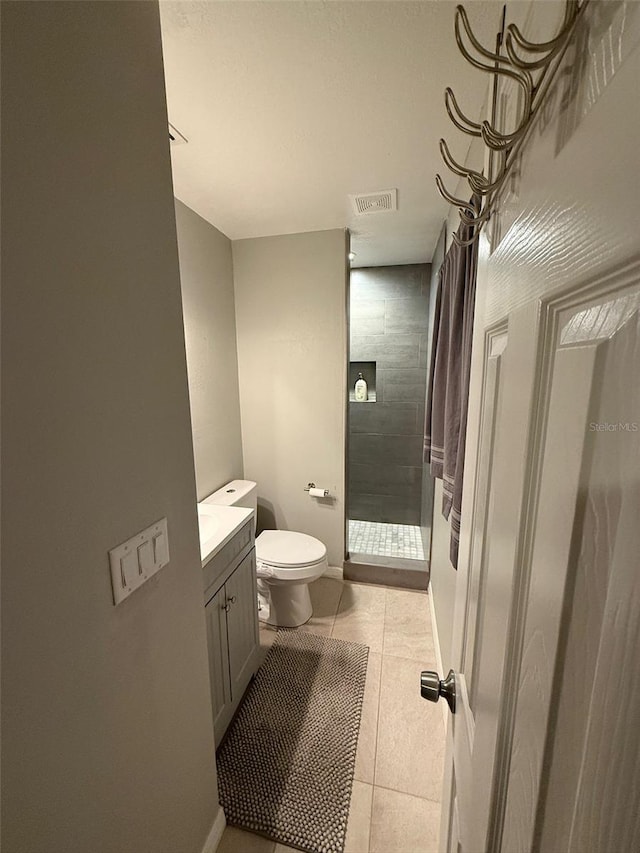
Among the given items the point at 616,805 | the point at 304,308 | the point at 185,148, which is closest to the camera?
the point at 616,805

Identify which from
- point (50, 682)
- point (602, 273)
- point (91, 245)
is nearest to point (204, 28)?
point (91, 245)

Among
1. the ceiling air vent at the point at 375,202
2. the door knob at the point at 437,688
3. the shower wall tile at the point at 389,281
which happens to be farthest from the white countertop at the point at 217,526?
the shower wall tile at the point at 389,281

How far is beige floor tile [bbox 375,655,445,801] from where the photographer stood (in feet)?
4.04

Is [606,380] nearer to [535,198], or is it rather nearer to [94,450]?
[535,198]

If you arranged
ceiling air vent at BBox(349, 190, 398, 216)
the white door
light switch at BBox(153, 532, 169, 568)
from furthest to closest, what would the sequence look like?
ceiling air vent at BBox(349, 190, 398, 216) → light switch at BBox(153, 532, 169, 568) → the white door

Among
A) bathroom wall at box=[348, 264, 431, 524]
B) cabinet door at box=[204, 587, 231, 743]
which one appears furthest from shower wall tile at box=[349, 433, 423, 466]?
cabinet door at box=[204, 587, 231, 743]

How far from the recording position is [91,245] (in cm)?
57

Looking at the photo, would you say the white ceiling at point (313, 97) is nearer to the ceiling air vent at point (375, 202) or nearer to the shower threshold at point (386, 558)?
the ceiling air vent at point (375, 202)

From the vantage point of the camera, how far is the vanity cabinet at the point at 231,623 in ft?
4.03

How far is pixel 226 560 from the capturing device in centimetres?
131

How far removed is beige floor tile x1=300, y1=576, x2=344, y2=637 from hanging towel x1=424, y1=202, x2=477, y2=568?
115cm

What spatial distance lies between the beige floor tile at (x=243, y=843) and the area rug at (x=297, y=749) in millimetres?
16

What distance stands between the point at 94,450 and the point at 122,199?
47 cm

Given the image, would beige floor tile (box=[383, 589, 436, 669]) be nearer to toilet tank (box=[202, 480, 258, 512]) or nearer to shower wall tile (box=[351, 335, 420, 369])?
toilet tank (box=[202, 480, 258, 512])
